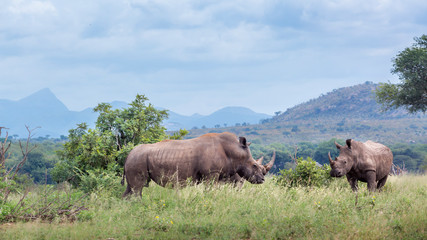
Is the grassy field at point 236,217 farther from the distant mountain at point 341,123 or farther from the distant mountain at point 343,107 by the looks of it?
the distant mountain at point 343,107

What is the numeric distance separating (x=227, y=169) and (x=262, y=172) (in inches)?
43.0

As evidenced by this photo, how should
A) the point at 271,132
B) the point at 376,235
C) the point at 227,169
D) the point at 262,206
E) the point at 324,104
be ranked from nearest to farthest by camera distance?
the point at 376,235, the point at 262,206, the point at 227,169, the point at 271,132, the point at 324,104

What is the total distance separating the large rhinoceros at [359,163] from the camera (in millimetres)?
13086

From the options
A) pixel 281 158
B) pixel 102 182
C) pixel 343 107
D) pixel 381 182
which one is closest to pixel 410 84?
pixel 381 182

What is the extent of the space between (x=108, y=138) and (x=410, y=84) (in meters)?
25.6

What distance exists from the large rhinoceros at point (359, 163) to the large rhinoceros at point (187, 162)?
2233mm

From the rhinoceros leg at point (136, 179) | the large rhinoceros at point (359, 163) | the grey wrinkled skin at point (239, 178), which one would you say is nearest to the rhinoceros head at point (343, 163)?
the large rhinoceros at point (359, 163)

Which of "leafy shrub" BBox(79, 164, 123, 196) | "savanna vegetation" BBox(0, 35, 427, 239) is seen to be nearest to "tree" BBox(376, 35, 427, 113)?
"savanna vegetation" BBox(0, 35, 427, 239)

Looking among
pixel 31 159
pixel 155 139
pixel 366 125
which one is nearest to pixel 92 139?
pixel 155 139

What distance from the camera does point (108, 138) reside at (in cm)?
1589

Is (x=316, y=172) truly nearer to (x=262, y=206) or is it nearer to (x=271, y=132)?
(x=262, y=206)

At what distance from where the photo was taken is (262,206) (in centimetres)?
1109

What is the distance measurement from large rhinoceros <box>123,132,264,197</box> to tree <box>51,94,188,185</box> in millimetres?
2787

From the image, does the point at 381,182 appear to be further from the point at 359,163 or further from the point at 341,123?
the point at 341,123
